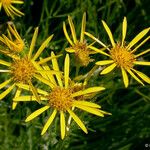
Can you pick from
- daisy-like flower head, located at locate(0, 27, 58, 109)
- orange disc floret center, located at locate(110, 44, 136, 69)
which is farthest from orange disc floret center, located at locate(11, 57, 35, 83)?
orange disc floret center, located at locate(110, 44, 136, 69)

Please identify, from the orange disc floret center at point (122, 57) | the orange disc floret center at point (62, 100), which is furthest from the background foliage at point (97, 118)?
the orange disc floret center at point (62, 100)

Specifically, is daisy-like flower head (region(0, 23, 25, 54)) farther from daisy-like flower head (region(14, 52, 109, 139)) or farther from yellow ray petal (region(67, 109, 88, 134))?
yellow ray petal (region(67, 109, 88, 134))

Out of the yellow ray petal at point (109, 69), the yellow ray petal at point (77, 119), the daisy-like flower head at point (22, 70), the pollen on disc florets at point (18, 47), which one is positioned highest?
the pollen on disc florets at point (18, 47)

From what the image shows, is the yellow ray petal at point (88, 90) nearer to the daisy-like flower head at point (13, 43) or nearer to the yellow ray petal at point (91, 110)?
the yellow ray petal at point (91, 110)

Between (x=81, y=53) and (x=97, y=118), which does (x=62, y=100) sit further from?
(x=97, y=118)

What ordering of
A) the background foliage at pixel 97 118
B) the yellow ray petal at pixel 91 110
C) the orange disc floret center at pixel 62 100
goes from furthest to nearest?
the background foliage at pixel 97 118
the orange disc floret center at pixel 62 100
the yellow ray petal at pixel 91 110

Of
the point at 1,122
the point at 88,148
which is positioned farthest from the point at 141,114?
the point at 1,122
